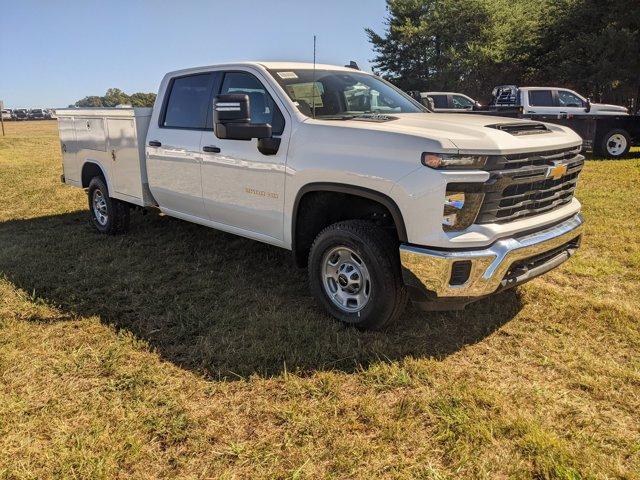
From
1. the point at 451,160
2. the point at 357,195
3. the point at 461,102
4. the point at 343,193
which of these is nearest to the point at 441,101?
the point at 461,102

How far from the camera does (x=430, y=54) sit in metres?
Result: 40.2

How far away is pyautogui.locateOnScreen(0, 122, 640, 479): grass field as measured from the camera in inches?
98.0

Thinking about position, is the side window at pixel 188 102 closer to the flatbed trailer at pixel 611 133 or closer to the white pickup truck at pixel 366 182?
the white pickup truck at pixel 366 182

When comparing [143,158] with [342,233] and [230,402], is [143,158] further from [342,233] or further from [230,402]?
[230,402]

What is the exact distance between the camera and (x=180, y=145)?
4.88 m

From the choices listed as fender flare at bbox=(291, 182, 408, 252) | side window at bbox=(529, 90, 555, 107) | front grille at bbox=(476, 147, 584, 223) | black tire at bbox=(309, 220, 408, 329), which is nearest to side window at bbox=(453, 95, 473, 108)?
side window at bbox=(529, 90, 555, 107)

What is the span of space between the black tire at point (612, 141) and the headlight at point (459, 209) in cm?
1158

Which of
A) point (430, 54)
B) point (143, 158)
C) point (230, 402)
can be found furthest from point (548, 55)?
point (230, 402)

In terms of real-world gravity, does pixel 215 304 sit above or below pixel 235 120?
below

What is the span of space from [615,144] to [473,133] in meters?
11.8

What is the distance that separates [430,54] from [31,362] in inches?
1627

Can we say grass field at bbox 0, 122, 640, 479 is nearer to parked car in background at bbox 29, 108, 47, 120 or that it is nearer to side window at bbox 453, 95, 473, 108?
side window at bbox 453, 95, 473, 108

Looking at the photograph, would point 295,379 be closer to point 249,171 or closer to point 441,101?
point 249,171

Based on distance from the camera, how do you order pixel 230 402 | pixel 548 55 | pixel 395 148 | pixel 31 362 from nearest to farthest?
pixel 230 402
pixel 395 148
pixel 31 362
pixel 548 55
